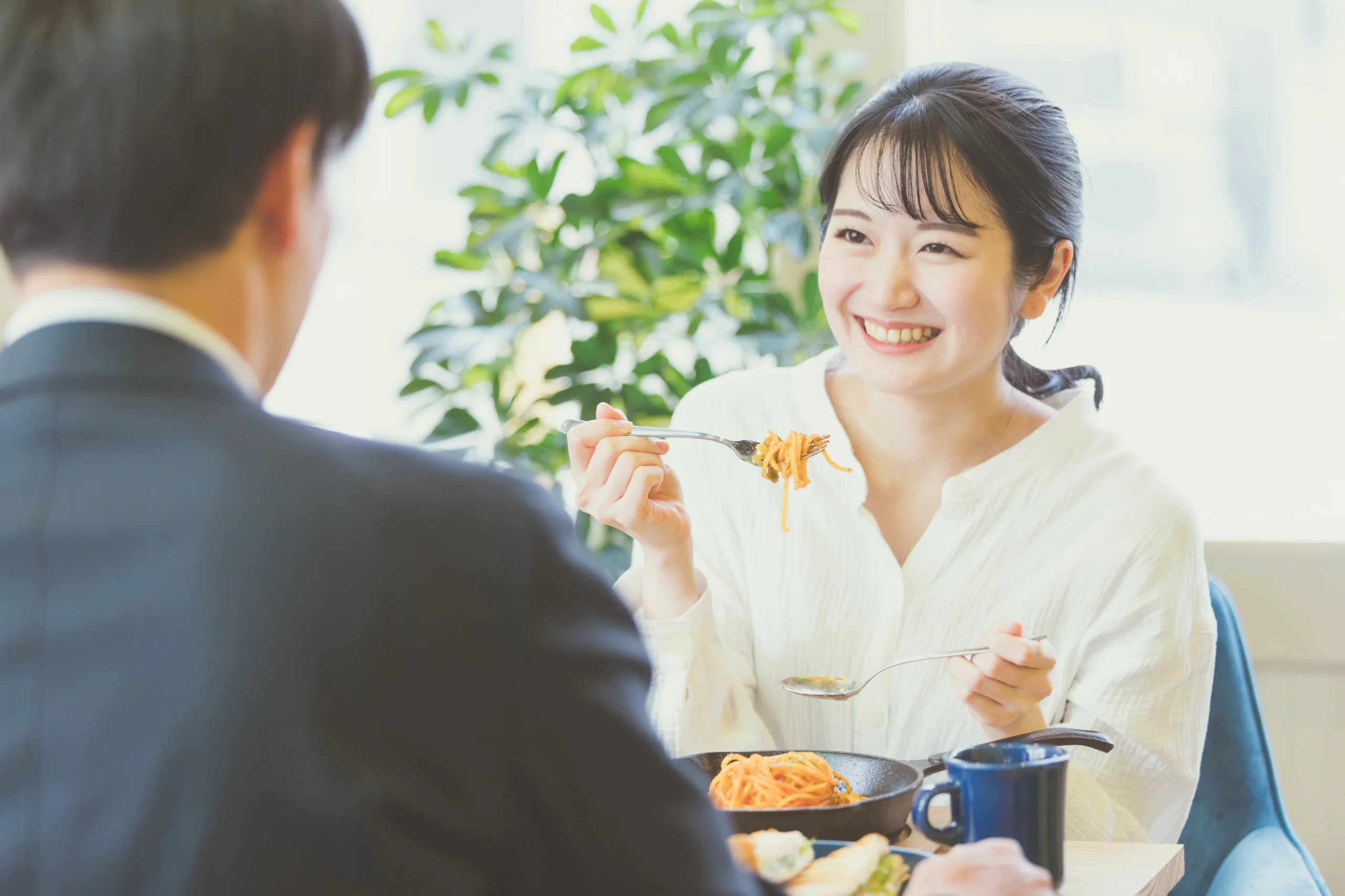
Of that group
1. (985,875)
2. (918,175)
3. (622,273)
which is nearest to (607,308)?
(622,273)

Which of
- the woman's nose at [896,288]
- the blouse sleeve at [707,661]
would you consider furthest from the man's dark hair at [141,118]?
the woman's nose at [896,288]

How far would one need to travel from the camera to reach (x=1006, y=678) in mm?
1375

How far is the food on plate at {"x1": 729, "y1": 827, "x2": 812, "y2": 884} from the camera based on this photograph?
1008mm

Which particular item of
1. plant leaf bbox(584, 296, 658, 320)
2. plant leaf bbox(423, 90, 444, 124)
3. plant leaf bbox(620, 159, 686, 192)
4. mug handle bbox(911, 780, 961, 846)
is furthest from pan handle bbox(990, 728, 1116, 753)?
plant leaf bbox(423, 90, 444, 124)

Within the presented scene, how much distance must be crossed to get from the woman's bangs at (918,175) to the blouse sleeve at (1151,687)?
1.61 ft

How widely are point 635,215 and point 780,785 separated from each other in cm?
138

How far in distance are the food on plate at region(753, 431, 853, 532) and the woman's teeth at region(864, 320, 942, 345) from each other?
0.15 meters

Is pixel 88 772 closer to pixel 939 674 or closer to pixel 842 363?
pixel 939 674

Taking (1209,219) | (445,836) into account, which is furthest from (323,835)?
(1209,219)

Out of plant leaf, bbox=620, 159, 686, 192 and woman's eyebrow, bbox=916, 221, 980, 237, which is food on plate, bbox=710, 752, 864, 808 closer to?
woman's eyebrow, bbox=916, 221, 980, 237

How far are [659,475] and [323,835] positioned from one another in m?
0.93

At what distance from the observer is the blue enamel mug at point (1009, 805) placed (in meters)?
1.03

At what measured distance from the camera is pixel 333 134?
0.74 meters

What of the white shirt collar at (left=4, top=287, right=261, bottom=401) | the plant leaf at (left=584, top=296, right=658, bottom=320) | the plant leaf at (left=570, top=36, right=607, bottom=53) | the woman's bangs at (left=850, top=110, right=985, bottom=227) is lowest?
the plant leaf at (left=584, top=296, right=658, bottom=320)
